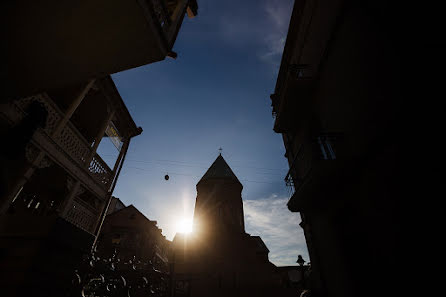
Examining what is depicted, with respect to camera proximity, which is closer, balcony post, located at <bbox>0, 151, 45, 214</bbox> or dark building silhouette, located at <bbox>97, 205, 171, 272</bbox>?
balcony post, located at <bbox>0, 151, 45, 214</bbox>

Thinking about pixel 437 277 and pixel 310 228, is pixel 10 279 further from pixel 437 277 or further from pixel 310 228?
pixel 310 228

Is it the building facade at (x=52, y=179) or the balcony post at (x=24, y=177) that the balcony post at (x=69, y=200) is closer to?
the building facade at (x=52, y=179)

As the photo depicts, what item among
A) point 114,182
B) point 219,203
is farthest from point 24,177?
point 219,203

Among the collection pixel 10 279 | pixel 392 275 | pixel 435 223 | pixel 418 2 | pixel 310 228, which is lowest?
pixel 10 279

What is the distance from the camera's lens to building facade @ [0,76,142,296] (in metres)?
1.34

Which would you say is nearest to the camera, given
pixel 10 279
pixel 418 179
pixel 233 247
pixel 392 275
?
pixel 10 279

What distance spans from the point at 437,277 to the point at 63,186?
1012cm

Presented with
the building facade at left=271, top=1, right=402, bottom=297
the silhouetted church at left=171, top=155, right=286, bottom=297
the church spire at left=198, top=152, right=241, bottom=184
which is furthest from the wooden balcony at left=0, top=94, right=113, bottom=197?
the church spire at left=198, top=152, right=241, bottom=184

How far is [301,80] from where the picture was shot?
7.84 meters

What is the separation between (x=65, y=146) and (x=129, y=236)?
22.4 metres

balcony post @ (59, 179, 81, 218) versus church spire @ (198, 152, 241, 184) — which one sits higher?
Answer: church spire @ (198, 152, 241, 184)

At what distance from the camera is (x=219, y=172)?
27.1 m

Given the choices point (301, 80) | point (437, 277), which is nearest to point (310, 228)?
point (437, 277)

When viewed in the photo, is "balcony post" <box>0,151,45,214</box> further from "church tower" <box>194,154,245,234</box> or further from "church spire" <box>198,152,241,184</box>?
"church spire" <box>198,152,241,184</box>
